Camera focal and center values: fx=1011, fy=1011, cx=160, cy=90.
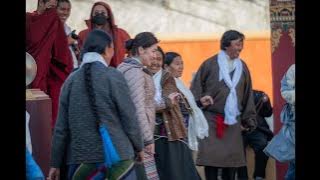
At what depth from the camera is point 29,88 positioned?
8180 mm

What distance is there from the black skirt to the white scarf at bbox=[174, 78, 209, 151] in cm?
24

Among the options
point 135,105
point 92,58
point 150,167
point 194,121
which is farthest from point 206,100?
point 92,58

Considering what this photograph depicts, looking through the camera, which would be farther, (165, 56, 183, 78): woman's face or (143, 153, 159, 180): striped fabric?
(165, 56, 183, 78): woman's face

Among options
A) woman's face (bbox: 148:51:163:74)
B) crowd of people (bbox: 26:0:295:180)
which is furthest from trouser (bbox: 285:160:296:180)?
woman's face (bbox: 148:51:163:74)

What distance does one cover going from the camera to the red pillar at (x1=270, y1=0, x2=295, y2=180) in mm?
8969

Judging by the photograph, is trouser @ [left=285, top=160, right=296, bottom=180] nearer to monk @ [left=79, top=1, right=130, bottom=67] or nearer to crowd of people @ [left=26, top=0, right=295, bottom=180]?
crowd of people @ [left=26, top=0, right=295, bottom=180]

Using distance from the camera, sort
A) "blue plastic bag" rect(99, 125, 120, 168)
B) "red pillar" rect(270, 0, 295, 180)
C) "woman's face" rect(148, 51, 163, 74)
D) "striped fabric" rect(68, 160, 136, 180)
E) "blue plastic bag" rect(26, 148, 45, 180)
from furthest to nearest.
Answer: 1. "red pillar" rect(270, 0, 295, 180)
2. "woman's face" rect(148, 51, 163, 74)
3. "striped fabric" rect(68, 160, 136, 180)
4. "blue plastic bag" rect(99, 125, 120, 168)
5. "blue plastic bag" rect(26, 148, 45, 180)

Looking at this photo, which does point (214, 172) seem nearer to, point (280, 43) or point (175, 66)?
point (175, 66)

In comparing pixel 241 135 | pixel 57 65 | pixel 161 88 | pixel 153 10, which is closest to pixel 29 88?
pixel 57 65

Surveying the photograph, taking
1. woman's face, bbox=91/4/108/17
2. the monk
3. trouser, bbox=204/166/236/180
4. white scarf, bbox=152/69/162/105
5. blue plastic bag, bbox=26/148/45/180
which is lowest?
trouser, bbox=204/166/236/180

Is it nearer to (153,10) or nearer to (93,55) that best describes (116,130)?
(93,55)

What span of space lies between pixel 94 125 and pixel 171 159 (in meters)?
1.93
